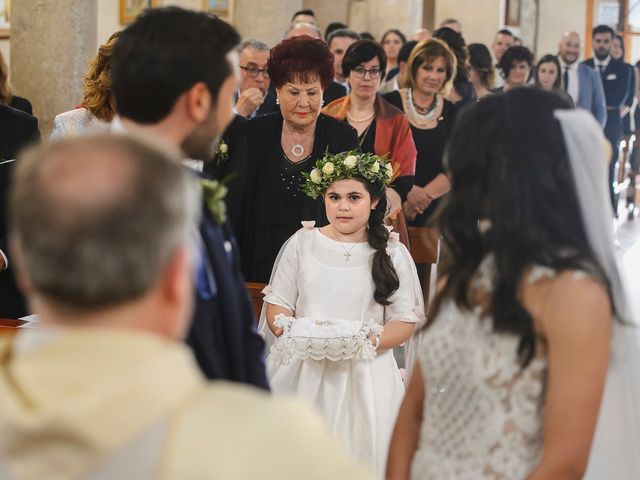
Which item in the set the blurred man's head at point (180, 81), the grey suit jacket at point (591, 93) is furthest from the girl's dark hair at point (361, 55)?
the grey suit jacket at point (591, 93)

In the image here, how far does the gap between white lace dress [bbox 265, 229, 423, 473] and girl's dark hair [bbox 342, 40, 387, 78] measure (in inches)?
92.4

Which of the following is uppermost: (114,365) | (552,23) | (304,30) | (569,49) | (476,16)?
(552,23)

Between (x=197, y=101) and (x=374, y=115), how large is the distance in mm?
4545

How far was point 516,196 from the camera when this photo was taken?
7.64ft

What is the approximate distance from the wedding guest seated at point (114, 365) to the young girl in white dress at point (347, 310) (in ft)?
10.8

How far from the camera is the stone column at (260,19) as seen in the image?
37.0 feet

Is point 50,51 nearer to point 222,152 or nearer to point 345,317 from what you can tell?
point 222,152

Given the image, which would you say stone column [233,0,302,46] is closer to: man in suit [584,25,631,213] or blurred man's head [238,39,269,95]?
blurred man's head [238,39,269,95]

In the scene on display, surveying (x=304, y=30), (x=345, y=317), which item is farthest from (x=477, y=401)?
(x=304, y=30)

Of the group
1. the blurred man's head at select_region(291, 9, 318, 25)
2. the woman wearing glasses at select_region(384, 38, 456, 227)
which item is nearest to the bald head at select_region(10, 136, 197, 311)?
the woman wearing glasses at select_region(384, 38, 456, 227)

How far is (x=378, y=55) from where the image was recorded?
7.22 metres

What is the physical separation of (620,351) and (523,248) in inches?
14.3

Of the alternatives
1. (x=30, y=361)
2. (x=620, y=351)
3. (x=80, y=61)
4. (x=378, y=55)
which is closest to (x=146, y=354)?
(x=30, y=361)

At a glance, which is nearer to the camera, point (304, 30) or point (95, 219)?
point (95, 219)
